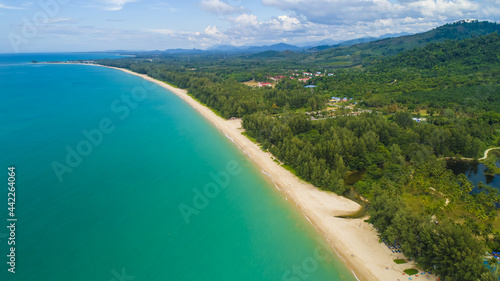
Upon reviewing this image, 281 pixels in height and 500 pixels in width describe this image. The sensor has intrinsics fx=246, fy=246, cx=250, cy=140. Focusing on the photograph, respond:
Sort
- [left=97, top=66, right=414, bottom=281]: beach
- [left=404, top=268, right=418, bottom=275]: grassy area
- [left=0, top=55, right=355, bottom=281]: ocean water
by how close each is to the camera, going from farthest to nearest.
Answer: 1. [left=0, top=55, right=355, bottom=281]: ocean water
2. [left=97, top=66, right=414, bottom=281]: beach
3. [left=404, top=268, right=418, bottom=275]: grassy area

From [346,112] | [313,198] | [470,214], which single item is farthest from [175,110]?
[470,214]

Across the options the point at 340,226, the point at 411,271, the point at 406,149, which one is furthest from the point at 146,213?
the point at 406,149

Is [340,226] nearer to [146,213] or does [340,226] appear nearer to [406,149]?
[406,149]

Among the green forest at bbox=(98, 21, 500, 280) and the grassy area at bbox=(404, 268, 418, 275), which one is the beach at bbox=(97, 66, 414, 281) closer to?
the grassy area at bbox=(404, 268, 418, 275)

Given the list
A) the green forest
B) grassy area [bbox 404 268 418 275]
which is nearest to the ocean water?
grassy area [bbox 404 268 418 275]

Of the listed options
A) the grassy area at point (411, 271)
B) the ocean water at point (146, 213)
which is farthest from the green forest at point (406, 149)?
the ocean water at point (146, 213)

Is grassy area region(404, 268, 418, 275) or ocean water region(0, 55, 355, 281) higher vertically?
ocean water region(0, 55, 355, 281)

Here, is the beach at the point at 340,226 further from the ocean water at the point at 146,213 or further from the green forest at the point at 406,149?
the green forest at the point at 406,149

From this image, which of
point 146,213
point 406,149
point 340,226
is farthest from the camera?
point 406,149
